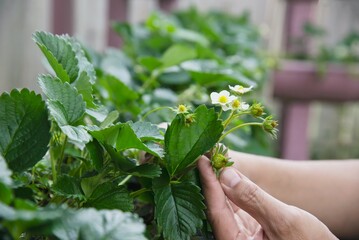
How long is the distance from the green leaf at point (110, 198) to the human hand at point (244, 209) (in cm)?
10

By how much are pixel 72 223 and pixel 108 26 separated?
2608 mm

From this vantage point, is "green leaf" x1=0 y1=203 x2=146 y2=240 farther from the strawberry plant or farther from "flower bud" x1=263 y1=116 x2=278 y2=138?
"flower bud" x1=263 y1=116 x2=278 y2=138

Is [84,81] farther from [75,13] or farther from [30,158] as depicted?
[75,13]

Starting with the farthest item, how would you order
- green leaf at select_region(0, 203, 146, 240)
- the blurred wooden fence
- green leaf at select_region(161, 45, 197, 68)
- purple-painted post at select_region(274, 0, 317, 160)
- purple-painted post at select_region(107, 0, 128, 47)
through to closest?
purple-painted post at select_region(274, 0, 317, 160)
purple-painted post at select_region(107, 0, 128, 47)
the blurred wooden fence
green leaf at select_region(161, 45, 197, 68)
green leaf at select_region(0, 203, 146, 240)

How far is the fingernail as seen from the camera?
0.68 metres

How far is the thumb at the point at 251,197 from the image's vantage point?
0.67m

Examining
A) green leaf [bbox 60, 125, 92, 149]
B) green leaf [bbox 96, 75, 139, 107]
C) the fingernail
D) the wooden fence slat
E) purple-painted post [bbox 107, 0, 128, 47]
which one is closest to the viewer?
green leaf [bbox 60, 125, 92, 149]

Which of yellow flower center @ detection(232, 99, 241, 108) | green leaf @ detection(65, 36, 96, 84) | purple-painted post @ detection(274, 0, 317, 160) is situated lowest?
purple-painted post @ detection(274, 0, 317, 160)

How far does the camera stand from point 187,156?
65 centimetres

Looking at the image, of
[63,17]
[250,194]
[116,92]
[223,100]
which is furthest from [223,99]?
[63,17]

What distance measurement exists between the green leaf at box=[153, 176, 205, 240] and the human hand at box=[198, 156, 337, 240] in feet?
0.12

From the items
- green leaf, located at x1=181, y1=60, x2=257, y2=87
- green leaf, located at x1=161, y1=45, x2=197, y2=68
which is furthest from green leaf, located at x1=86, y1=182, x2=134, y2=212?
green leaf, located at x1=161, y1=45, x2=197, y2=68

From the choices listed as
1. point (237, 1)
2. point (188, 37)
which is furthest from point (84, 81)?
point (237, 1)

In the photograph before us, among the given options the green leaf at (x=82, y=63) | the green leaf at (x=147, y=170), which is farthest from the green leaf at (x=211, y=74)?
the green leaf at (x=147, y=170)
